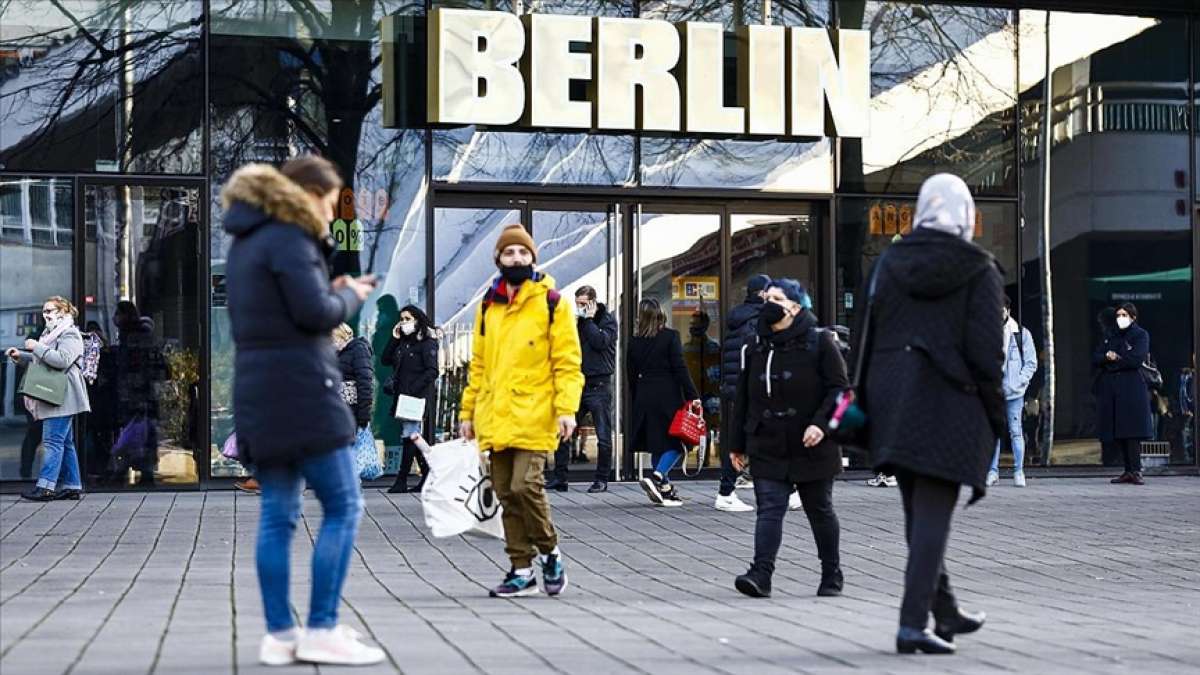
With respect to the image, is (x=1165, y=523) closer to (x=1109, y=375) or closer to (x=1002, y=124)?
(x=1109, y=375)

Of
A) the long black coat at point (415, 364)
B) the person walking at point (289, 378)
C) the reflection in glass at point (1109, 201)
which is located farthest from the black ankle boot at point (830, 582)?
the reflection in glass at point (1109, 201)

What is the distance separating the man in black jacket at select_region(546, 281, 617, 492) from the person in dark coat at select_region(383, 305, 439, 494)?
1367mm

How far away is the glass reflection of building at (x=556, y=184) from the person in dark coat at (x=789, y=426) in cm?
862

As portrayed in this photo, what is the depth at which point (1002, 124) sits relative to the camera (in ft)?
65.9

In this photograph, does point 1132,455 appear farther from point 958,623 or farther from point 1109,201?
point 958,623

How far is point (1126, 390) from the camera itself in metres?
19.5

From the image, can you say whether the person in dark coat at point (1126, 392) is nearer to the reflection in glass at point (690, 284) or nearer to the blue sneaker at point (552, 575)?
the reflection in glass at point (690, 284)

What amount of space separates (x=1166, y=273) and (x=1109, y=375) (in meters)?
1.72

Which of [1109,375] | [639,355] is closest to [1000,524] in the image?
[639,355]

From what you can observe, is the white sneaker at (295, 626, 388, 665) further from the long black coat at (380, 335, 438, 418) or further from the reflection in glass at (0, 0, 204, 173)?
the reflection in glass at (0, 0, 204, 173)

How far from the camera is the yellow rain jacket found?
9430 mm

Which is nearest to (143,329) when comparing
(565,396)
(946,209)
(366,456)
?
(366,456)

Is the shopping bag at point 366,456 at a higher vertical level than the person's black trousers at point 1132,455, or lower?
higher

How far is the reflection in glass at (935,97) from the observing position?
19703 millimetres
